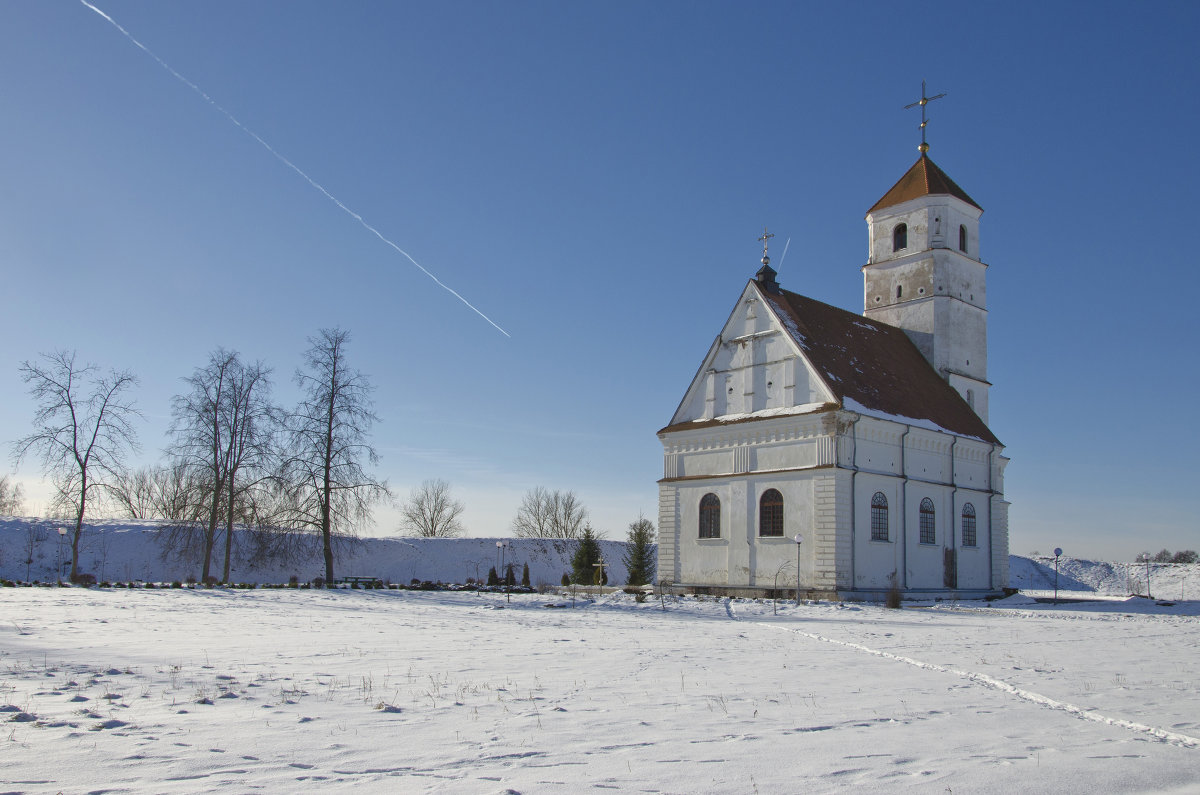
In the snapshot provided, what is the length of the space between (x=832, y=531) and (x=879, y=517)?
2.75 metres

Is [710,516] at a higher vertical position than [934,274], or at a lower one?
lower

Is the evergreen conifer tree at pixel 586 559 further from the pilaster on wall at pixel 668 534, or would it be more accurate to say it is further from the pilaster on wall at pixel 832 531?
the pilaster on wall at pixel 832 531

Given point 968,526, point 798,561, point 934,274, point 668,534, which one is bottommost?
point 798,561

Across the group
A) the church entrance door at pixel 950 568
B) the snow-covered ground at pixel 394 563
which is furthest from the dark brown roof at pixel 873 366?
the snow-covered ground at pixel 394 563

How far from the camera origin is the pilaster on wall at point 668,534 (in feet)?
111

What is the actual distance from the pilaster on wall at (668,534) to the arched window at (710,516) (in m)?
1.12

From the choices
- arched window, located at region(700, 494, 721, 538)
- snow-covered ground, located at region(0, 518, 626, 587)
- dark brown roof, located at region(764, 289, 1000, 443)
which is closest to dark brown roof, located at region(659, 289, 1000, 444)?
dark brown roof, located at region(764, 289, 1000, 443)

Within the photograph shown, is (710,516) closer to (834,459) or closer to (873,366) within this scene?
(834,459)

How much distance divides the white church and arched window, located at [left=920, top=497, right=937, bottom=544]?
0.10 metres

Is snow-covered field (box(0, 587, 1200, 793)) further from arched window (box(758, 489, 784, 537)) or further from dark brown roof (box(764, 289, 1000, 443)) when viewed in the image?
dark brown roof (box(764, 289, 1000, 443))

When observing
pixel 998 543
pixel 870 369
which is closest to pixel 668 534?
pixel 870 369

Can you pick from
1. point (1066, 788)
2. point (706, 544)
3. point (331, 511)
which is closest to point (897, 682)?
point (1066, 788)

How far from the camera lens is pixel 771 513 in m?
31.6

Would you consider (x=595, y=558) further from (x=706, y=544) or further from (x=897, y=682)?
(x=897, y=682)
